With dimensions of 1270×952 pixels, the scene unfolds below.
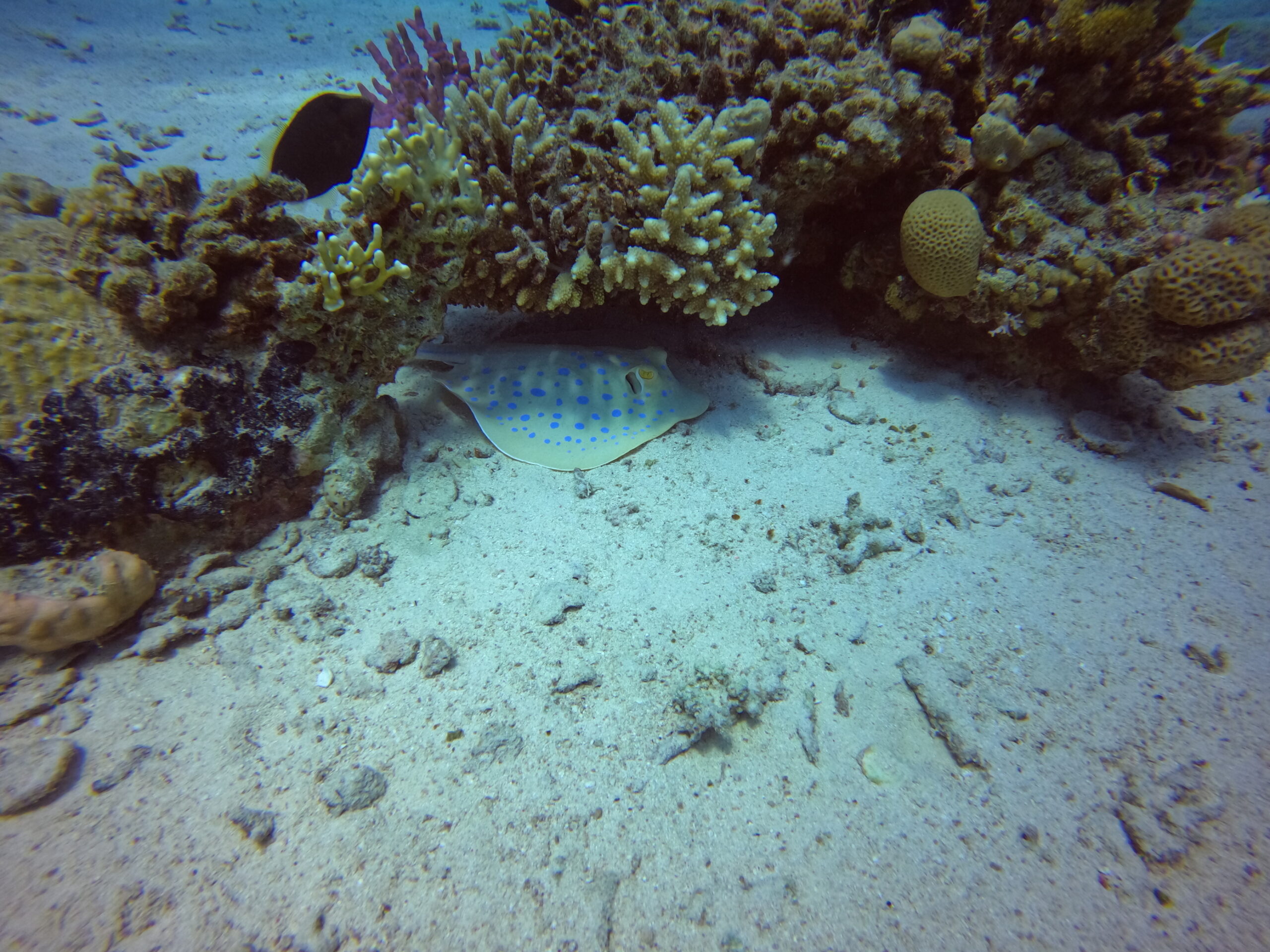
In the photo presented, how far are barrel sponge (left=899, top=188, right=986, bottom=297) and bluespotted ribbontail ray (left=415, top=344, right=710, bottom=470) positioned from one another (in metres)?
2.00

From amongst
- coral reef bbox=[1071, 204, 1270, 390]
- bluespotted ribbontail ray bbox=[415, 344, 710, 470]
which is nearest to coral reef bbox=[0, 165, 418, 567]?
bluespotted ribbontail ray bbox=[415, 344, 710, 470]

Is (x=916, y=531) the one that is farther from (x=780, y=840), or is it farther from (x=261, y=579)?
(x=261, y=579)

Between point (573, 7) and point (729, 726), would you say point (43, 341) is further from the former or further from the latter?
point (573, 7)

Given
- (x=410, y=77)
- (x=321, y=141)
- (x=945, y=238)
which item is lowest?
(x=945, y=238)

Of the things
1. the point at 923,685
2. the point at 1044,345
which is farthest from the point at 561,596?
the point at 1044,345

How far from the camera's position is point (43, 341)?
252 centimetres

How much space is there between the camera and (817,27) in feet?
12.8

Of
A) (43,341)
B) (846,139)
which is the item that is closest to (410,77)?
(846,139)

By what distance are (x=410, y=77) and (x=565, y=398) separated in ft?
22.5

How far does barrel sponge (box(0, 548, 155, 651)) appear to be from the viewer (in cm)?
236

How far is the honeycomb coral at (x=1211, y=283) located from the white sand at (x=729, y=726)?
108 centimetres

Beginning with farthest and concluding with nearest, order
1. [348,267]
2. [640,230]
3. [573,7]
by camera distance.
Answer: [573,7], [640,230], [348,267]

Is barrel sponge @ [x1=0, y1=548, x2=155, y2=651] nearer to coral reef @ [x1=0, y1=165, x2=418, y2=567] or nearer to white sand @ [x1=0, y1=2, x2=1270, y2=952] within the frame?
coral reef @ [x1=0, y1=165, x2=418, y2=567]

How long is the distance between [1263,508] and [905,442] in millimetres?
2445
